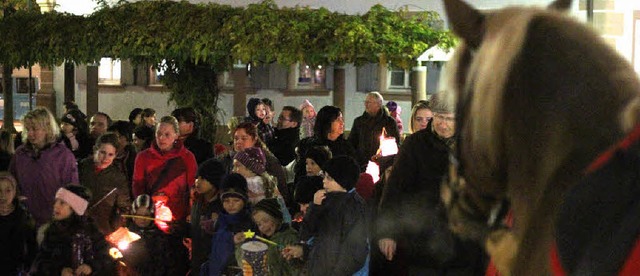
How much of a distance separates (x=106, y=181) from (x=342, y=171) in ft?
10.1

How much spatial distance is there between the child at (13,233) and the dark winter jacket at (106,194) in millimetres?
542

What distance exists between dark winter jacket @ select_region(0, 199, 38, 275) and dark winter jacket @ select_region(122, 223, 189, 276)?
0.91 meters

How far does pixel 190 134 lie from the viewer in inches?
424

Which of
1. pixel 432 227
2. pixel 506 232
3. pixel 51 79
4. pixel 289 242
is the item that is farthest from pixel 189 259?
pixel 51 79

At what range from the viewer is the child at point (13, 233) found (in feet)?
27.1

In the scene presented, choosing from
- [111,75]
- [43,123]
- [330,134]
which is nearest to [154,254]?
[43,123]

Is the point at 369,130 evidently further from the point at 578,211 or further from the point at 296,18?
the point at 578,211

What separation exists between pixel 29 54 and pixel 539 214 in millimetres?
11991

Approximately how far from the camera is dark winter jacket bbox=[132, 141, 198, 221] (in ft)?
29.4

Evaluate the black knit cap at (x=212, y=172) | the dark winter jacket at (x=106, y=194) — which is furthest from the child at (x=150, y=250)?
the black knit cap at (x=212, y=172)

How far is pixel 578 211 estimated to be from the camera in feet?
6.60

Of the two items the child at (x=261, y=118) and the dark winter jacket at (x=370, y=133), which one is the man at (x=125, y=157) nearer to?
the child at (x=261, y=118)

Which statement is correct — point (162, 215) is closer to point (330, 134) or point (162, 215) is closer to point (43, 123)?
point (43, 123)

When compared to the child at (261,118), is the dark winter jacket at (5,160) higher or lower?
lower
